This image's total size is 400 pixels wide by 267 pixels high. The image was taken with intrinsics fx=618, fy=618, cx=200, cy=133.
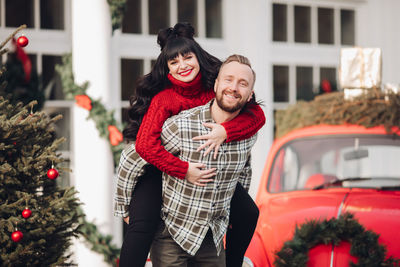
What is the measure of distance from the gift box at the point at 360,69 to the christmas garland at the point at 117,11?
2.31 meters

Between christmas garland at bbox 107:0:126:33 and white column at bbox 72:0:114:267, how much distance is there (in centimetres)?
5

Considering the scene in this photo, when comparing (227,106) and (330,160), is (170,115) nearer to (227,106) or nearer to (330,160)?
(227,106)

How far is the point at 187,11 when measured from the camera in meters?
6.83

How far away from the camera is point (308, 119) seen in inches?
179

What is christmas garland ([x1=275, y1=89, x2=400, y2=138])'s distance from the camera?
4176 millimetres

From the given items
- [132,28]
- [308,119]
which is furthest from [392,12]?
[308,119]

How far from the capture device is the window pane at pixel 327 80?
24.4 feet

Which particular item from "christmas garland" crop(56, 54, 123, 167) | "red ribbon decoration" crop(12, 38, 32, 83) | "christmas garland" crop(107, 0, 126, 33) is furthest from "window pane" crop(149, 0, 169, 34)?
"red ribbon decoration" crop(12, 38, 32, 83)

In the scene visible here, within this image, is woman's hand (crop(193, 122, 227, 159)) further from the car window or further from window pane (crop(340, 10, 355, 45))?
window pane (crop(340, 10, 355, 45))

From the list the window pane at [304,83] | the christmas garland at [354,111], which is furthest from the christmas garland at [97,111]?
the window pane at [304,83]

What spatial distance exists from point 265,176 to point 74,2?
2716mm

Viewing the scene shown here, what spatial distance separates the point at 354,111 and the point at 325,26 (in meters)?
3.58

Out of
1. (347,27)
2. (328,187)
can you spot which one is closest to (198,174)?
(328,187)

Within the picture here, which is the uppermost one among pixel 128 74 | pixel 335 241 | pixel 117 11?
pixel 117 11
